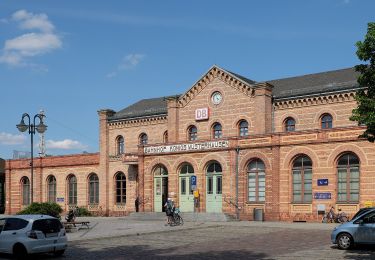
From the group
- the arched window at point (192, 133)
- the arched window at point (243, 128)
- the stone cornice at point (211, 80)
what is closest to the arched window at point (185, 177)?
the arched window at point (192, 133)

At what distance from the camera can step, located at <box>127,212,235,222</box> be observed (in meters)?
36.4

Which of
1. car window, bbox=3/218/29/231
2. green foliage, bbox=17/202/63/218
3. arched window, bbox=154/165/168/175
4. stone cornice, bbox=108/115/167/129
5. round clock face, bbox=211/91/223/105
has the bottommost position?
green foliage, bbox=17/202/63/218

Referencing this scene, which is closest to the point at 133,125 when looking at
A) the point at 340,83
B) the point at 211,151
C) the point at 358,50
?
the point at 211,151

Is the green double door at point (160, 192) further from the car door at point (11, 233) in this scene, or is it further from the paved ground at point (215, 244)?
the car door at point (11, 233)

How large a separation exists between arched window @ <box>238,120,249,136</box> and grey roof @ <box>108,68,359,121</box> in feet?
9.84

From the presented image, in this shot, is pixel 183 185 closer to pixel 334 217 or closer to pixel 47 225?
pixel 334 217

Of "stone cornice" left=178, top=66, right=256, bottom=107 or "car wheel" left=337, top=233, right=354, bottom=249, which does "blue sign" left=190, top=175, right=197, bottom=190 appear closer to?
"stone cornice" left=178, top=66, right=256, bottom=107

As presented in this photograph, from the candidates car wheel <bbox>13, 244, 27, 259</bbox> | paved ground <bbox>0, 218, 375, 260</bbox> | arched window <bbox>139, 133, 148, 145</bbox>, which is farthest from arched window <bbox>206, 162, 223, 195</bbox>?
car wheel <bbox>13, 244, 27, 259</bbox>

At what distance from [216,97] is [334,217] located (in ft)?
45.2

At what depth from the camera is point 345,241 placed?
19.8 m

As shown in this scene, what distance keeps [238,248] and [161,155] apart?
21.6 m

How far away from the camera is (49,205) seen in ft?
103

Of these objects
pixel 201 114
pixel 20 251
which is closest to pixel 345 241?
pixel 20 251

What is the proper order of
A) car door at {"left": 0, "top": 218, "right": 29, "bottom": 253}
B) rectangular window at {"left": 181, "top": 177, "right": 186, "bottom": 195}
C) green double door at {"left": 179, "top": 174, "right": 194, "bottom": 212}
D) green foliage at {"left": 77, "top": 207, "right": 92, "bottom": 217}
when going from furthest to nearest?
green foliage at {"left": 77, "top": 207, "right": 92, "bottom": 217}, rectangular window at {"left": 181, "top": 177, "right": 186, "bottom": 195}, green double door at {"left": 179, "top": 174, "right": 194, "bottom": 212}, car door at {"left": 0, "top": 218, "right": 29, "bottom": 253}
